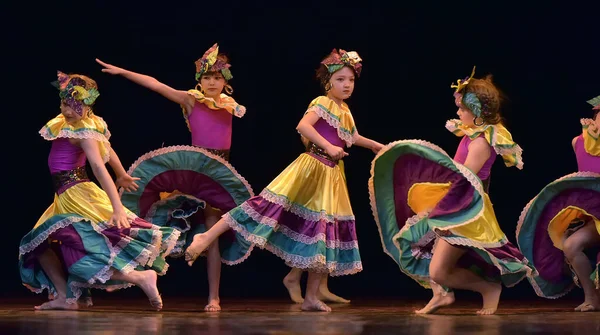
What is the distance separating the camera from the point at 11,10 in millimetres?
6777

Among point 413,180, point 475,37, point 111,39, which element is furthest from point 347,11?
point 413,180

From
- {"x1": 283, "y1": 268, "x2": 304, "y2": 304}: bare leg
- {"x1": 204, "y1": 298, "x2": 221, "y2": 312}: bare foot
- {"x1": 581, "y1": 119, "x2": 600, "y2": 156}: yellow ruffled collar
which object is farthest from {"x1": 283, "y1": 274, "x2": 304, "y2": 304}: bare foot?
{"x1": 581, "y1": 119, "x2": 600, "y2": 156}: yellow ruffled collar

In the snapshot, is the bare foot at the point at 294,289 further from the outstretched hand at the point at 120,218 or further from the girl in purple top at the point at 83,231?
the outstretched hand at the point at 120,218

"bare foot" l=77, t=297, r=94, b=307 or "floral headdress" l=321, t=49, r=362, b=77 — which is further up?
"floral headdress" l=321, t=49, r=362, b=77

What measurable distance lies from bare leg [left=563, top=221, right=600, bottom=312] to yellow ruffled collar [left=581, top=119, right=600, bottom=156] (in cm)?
38

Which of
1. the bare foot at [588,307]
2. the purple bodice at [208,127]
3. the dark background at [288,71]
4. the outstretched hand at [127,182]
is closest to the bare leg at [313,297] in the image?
the purple bodice at [208,127]

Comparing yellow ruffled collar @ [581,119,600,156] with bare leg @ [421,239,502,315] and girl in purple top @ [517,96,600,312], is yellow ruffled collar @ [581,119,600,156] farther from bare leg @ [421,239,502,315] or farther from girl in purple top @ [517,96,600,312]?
bare leg @ [421,239,502,315]

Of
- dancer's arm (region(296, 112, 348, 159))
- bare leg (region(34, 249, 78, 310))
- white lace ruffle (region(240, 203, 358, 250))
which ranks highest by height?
dancer's arm (region(296, 112, 348, 159))

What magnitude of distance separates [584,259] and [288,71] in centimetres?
237

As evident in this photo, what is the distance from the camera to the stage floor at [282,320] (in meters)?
4.16

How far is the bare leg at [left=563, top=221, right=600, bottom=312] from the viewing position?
5.45 m

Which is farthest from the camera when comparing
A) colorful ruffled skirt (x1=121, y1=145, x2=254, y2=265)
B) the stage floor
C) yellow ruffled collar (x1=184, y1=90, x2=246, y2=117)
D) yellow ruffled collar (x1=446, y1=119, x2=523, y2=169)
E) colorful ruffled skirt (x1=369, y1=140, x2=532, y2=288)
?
yellow ruffled collar (x1=184, y1=90, x2=246, y2=117)

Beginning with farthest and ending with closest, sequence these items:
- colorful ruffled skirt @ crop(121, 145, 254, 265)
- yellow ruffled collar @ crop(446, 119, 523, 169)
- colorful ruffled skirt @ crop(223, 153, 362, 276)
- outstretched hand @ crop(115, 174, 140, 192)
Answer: colorful ruffled skirt @ crop(121, 145, 254, 265) < outstretched hand @ crop(115, 174, 140, 192) < colorful ruffled skirt @ crop(223, 153, 362, 276) < yellow ruffled collar @ crop(446, 119, 523, 169)

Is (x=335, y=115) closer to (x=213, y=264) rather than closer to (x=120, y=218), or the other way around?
(x=213, y=264)
